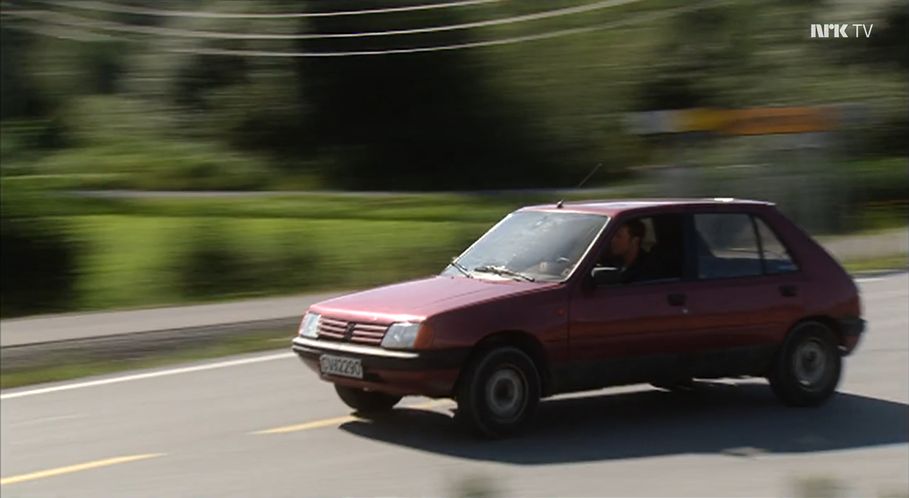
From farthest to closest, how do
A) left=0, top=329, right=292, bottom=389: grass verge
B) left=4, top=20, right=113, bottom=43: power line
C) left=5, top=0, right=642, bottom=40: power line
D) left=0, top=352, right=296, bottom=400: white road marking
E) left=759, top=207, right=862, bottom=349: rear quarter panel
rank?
left=4, top=20, right=113, bottom=43: power line, left=5, top=0, right=642, bottom=40: power line, left=0, top=329, right=292, bottom=389: grass verge, left=0, top=352, right=296, bottom=400: white road marking, left=759, top=207, right=862, bottom=349: rear quarter panel

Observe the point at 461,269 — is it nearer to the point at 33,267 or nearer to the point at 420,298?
the point at 420,298

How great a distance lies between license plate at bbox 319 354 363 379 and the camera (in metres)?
9.28

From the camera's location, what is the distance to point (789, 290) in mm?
10344

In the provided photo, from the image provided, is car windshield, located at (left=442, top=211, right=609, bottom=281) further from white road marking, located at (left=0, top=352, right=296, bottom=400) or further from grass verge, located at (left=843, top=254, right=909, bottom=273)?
grass verge, located at (left=843, top=254, right=909, bottom=273)

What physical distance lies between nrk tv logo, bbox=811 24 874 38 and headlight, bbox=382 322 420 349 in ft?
12.1

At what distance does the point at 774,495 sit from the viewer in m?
7.65

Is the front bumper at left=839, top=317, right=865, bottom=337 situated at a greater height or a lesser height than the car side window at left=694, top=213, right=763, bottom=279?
lesser

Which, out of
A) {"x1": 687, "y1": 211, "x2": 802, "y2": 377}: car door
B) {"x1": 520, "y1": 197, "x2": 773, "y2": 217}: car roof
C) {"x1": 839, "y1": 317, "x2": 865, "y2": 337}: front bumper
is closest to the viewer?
{"x1": 687, "y1": 211, "x2": 802, "y2": 377}: car door

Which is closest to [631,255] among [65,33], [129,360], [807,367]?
[807,367]

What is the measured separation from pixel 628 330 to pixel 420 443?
1.51 meters

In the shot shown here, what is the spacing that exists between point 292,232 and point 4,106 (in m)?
10.5

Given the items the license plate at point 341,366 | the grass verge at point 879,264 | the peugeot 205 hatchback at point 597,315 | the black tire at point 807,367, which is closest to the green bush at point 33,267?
the grass verge at point 879,264

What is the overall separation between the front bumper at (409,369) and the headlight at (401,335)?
Result: 43 millimetres

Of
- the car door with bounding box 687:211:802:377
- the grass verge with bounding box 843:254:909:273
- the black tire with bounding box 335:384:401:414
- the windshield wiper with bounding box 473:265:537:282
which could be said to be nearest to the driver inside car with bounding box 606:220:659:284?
the car door with bounding box 687:211:802:377
